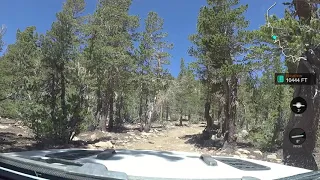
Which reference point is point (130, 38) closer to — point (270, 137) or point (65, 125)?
point (65, 125)

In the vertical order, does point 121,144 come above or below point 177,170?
below

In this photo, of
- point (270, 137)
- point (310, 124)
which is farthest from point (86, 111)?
point (310, 124)

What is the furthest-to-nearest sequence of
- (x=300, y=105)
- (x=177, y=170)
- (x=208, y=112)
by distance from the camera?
(x=208, y=112) < (x=300, y=105) < (x=177, y=170)

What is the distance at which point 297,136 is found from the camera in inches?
294

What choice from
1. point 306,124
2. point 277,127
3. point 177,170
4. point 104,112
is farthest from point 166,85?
point 177,170

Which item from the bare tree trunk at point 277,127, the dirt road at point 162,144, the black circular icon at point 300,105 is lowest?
the dirt road at point 162,144

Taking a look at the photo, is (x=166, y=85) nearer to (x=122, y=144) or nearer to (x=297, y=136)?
(x=122, y=144)

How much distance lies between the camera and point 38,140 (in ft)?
37.5

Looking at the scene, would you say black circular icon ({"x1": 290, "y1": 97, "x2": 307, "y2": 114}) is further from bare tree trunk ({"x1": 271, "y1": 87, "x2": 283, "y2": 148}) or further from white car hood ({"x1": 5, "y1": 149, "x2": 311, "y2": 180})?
white car hood ({"x1": 5, "y1": 149, "x2": 311, "y2": 180})

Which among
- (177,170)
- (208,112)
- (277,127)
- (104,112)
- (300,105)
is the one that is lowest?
(277,127)

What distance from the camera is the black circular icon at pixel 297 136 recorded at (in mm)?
6961

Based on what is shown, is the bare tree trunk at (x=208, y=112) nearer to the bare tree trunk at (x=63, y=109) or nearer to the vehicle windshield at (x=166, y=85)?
the vehicle windshield at (x=166, y=85)

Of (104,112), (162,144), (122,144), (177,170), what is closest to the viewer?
(177,170)

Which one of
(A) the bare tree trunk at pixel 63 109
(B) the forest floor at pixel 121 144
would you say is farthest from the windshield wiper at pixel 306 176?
(A) the bare tree trunk at pixel 63 109
